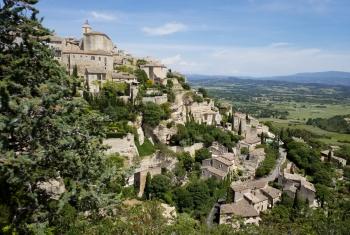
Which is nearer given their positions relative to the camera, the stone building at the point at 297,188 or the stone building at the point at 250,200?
the stone building at the point at 250,200

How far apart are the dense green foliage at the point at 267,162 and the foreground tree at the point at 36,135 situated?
1665 inches

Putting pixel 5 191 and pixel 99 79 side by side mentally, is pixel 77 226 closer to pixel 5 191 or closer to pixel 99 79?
pixel 5 191

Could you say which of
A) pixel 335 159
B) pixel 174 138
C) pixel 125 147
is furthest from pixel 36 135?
pixel 335 159

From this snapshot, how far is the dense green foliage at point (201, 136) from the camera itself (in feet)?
158

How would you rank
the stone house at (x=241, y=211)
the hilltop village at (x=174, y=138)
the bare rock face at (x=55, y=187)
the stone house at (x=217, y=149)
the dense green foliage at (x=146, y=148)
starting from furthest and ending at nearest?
the stone house at (x=217, y=149), the dense green foliage at (x=146, y=148), the hilltop village at (x=174, y=138), the stone house at (x=241, y=211), the bare rock face at (x=55, y=187)

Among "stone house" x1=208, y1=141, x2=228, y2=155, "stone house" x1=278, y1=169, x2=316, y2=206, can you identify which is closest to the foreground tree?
"stone house" x1=208, y1=141, x2=228, y2=155

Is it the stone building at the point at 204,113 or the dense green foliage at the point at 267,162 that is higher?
the stone building at the point at 204,113

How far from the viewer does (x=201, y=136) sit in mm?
51812

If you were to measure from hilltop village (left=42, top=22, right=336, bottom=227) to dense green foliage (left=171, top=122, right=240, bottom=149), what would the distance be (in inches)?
4.9

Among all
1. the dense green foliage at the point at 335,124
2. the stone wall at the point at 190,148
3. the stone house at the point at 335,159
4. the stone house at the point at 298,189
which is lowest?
the dense green foliage at the point at 335,124

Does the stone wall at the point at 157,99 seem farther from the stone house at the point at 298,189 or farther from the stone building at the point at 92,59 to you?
the stone house at the point at 298,189

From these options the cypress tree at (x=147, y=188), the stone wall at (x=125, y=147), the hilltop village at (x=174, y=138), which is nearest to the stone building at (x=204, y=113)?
the hilltop village at (x=174, y=138)

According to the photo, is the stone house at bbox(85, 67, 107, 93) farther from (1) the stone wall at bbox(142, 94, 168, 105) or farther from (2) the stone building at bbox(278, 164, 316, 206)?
(2) the stone building at bbox(278, 164, 316, 206)

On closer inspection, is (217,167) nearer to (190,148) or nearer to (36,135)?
(190,148)
